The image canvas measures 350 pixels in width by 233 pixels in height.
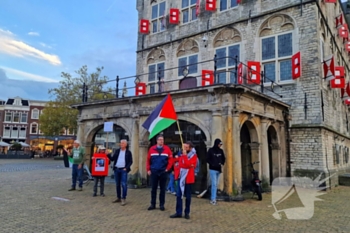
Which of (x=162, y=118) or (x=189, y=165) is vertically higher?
(x=162, y=118)

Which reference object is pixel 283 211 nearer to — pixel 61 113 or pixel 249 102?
pixel 249 102

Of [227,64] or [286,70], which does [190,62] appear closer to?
[227,64]

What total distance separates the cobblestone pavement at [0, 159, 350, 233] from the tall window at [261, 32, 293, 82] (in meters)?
7.32

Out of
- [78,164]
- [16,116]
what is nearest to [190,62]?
[78,164]

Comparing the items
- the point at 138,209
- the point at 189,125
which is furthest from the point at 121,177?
the point at 189,125

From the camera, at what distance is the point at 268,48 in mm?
15430

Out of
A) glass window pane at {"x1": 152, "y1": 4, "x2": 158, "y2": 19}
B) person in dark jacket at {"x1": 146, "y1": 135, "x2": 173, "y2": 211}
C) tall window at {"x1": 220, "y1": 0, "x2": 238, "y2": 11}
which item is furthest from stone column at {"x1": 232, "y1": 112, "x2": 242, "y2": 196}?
glass window pane at {"x1": 152, "y1": 4, "x2": 158, "y2": 19}

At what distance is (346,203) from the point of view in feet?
31.8

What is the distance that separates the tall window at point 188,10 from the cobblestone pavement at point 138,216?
13.4 meters

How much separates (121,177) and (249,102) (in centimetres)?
568

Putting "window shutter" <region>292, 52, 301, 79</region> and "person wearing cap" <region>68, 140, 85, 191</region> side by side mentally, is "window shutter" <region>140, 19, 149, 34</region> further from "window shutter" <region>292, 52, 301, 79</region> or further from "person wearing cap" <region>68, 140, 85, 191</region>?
"person wearing cap" <region>68, 140, 85, 191</region>

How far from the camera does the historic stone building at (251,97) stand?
10375 millimetres

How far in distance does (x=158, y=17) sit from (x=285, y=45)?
10.1 meters
